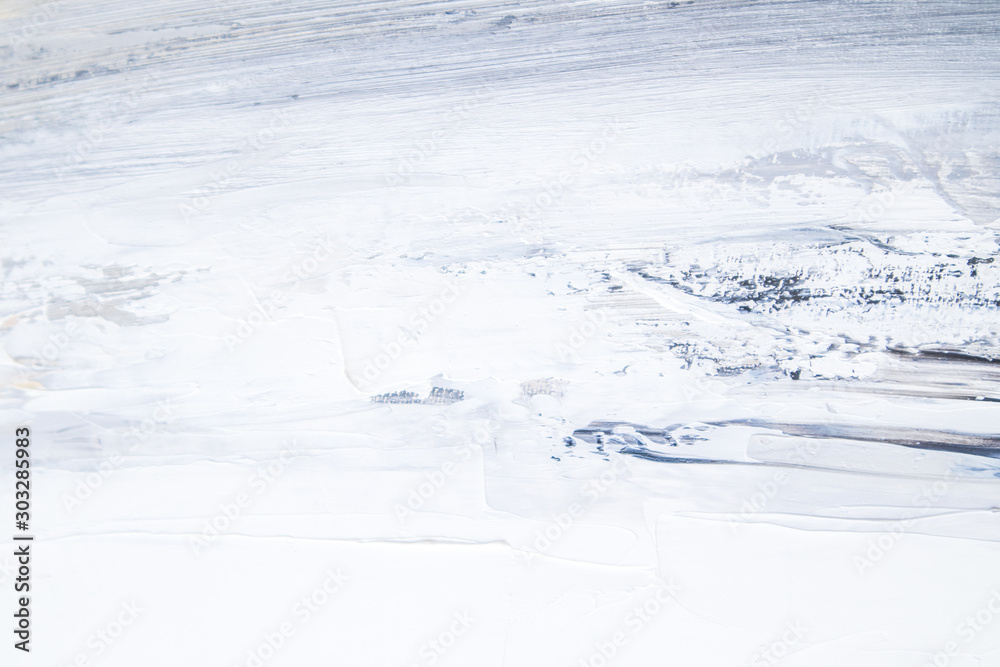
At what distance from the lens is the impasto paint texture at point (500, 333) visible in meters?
0.91

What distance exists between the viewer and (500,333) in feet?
3.16

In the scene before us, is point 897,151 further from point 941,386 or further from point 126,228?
point 126,228

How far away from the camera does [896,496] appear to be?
93 cm

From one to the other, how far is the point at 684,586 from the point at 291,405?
0.93 m

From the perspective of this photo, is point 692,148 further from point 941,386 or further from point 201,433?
point 201,433

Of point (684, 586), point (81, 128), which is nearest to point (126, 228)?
point (81, 128)

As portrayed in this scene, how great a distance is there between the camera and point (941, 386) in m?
0.92

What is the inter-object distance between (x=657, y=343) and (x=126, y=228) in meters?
1.17

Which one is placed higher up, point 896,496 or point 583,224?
point 583,224

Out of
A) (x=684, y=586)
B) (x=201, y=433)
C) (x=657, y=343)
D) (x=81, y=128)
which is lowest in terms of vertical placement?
(x=684, y=586)

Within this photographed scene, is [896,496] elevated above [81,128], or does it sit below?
below

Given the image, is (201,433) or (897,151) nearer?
(897,151)

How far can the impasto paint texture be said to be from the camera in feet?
2.98

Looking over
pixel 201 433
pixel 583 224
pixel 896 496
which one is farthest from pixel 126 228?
pixel 896 496
